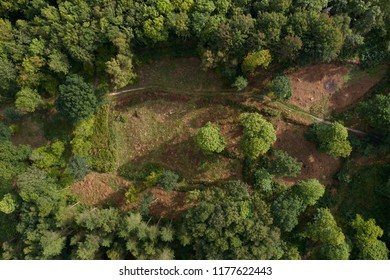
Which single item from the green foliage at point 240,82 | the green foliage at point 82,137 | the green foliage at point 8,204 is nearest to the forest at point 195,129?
the green foliage at point 8,204

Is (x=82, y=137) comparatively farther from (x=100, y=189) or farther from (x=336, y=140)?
(x=336, y=140)

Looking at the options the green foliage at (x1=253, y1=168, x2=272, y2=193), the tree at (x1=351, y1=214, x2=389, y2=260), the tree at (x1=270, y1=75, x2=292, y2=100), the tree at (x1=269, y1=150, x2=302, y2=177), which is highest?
the tree at (x1=270, y1=75, x2=292, y2=100)

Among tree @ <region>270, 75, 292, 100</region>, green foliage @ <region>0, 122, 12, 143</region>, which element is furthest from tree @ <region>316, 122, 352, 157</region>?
green foliage @ <region>0, 122, 12, 143</region>

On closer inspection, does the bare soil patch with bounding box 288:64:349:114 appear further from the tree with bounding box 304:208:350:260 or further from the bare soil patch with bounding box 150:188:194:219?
the bare soil patch with bounding box 150:188:194:219

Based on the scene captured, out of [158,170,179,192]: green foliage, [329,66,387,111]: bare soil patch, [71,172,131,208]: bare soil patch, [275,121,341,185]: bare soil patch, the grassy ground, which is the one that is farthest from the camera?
[71,172,131,208]: bare soil patch

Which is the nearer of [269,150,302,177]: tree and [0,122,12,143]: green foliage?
[269,150,302,177]: tree

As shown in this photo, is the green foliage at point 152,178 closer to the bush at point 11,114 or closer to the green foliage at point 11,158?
the green foliage at point 11,158

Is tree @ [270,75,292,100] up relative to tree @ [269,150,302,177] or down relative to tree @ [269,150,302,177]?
up
